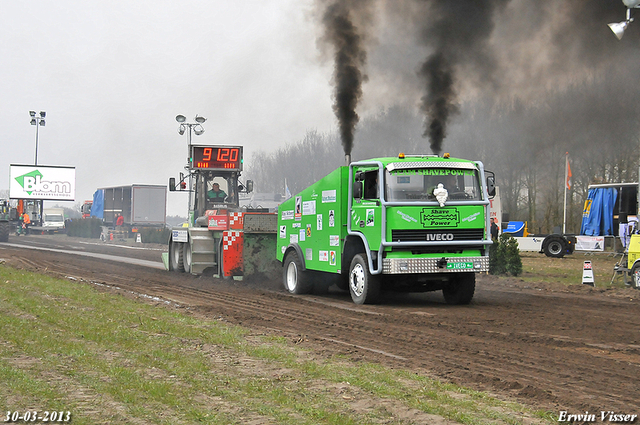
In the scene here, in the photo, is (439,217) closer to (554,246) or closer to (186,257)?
(186,257)

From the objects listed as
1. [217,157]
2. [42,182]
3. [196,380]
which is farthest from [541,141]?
[42,182]

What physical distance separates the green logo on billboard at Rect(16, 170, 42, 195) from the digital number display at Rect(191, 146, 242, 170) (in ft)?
130

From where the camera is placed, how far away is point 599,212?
29234 mm

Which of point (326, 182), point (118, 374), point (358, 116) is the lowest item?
point (118, 374)

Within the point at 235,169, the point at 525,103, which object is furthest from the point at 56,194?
the point at 525,103

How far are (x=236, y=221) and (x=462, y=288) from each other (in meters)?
6.75

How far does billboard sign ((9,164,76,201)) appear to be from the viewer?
2138 inches

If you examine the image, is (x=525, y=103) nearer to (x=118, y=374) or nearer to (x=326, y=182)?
(x=326, y=182)

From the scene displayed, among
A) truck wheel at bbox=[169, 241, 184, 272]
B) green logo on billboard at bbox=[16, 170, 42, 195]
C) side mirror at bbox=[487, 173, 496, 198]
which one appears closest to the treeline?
side mirror at bbox=[487, 173, 496, 198]

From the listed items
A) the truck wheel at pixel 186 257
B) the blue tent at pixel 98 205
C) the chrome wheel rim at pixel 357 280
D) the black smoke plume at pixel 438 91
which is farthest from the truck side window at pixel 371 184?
the blue tent at pixel 98 205

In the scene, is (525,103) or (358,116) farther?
(525,103)

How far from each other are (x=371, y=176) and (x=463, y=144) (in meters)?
21.9

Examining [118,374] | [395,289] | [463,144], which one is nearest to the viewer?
[118,374]

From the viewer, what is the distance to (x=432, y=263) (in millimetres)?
12047
